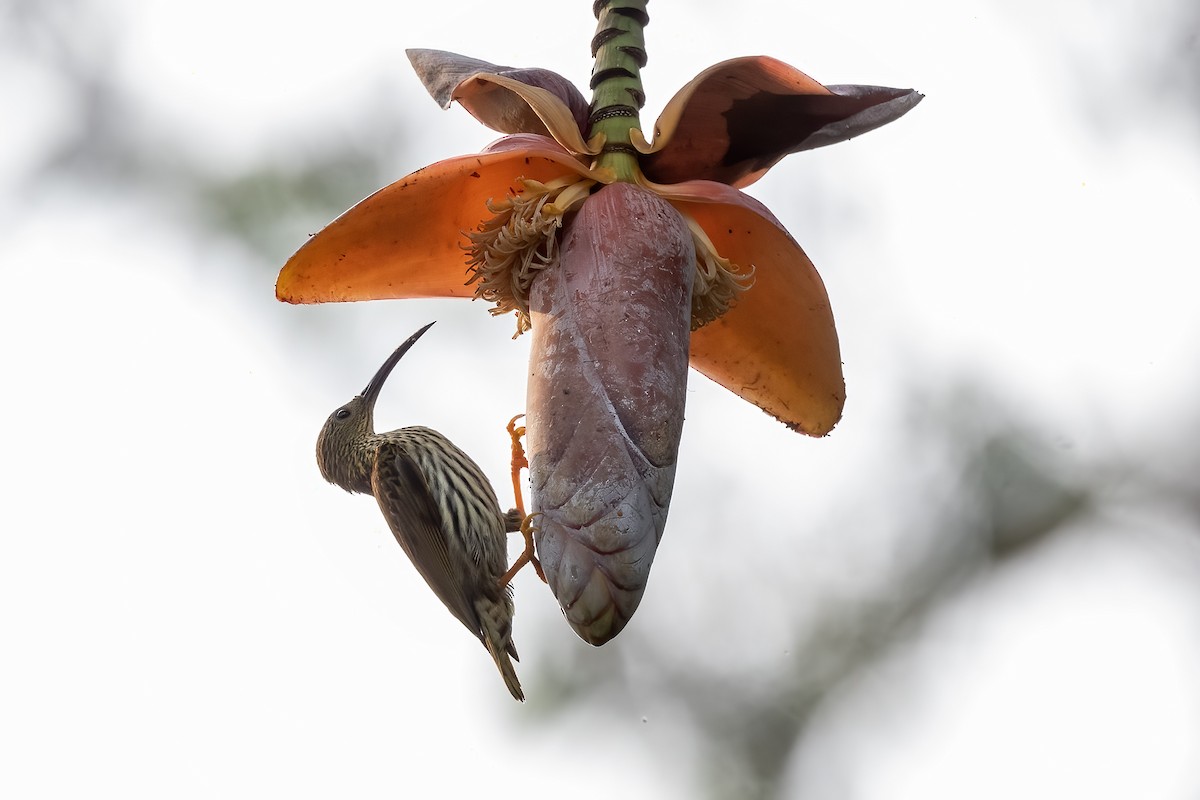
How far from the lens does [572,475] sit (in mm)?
1063

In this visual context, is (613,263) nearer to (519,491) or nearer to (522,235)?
(522,235)

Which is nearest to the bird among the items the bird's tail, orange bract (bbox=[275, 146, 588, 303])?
the bird's tail

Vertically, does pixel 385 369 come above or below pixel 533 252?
above

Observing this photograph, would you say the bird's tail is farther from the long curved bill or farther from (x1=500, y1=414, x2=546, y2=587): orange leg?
(x1=500, y1=414, x2=546, y2=587): orange leg

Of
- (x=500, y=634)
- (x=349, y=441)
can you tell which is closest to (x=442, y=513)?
(x=500, y=634)

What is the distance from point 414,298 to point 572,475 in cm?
60

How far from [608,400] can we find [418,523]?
3.14 m

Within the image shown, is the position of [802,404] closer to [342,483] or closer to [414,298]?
[414,298]

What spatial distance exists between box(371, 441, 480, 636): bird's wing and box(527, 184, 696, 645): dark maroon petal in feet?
9.19

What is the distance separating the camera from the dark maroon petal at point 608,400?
1029 millimetres

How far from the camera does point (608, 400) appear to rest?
1092 mm

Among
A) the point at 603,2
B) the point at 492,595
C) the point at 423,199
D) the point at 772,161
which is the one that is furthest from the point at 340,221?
the point at 492,595

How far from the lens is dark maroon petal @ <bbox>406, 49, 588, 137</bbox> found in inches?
55.9

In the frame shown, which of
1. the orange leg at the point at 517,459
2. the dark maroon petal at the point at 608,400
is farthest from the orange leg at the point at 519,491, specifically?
the dark maroon petal at the point at 608,400
